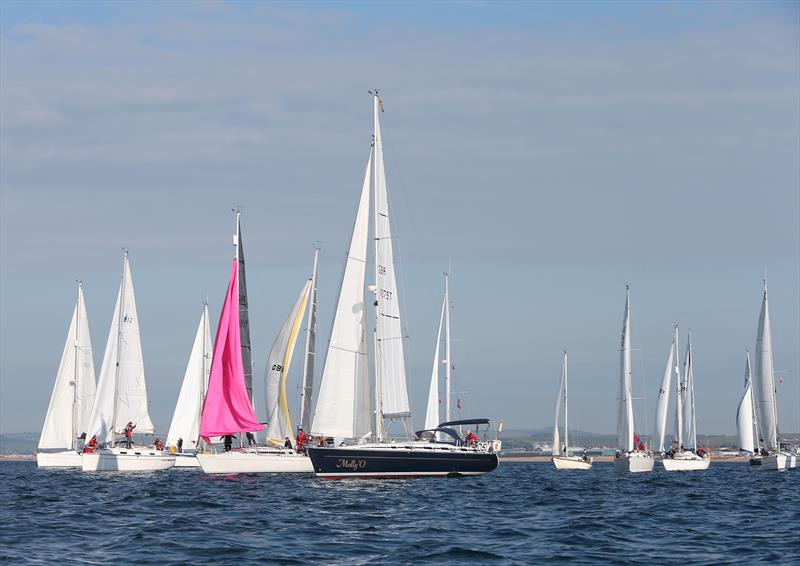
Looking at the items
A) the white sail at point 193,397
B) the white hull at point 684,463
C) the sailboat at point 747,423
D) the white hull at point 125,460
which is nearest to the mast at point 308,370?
the white hull at point 125,460

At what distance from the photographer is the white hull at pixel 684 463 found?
275ft

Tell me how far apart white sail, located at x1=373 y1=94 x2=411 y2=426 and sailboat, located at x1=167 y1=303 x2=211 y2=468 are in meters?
32.9

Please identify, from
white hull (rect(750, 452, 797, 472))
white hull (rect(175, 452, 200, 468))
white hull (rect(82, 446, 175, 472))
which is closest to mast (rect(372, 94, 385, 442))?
white hull (rect(82, 446, 175, 472))

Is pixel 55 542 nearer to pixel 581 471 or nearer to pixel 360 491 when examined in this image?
pixel 360 491

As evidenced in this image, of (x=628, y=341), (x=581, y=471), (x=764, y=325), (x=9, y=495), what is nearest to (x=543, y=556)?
(x=9, y=495)

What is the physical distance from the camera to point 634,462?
7706 cm

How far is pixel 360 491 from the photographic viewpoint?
45188 millimetres

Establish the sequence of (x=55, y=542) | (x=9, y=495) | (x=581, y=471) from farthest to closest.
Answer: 1. (x=581, y=471)
2. (x=9, y=495)
3. (x=55, y=542)

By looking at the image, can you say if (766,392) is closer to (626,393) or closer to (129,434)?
(626,393)

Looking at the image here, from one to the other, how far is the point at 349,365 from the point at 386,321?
8.47 feet

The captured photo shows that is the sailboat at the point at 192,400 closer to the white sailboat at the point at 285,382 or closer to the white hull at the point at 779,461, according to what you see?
the white sailboat at the point at 285,382

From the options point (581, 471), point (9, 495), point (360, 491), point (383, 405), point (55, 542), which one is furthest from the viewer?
point (581, 471)

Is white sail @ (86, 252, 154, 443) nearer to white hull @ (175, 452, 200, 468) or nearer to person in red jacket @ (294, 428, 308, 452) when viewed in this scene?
white hull @ (175, 452, 200, 468)

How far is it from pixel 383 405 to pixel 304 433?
13480 mm
